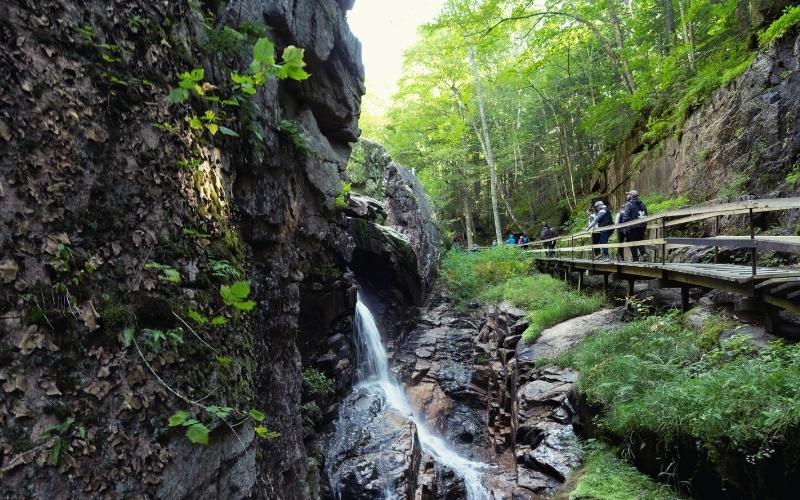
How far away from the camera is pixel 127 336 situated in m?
2.71

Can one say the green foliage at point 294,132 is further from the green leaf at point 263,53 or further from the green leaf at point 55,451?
the green leaf at point 55,451

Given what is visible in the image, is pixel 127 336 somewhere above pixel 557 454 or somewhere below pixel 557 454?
above

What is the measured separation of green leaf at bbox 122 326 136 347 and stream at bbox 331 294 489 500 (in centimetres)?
635

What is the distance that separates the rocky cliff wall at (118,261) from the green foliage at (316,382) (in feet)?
12.7

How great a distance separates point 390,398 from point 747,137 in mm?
10897

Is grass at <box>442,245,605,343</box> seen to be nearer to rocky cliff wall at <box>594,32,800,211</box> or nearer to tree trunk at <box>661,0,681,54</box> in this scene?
rocky cliff wall at <box>594,32,800,211</box>

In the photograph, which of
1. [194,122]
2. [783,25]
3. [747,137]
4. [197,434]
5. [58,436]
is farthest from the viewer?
[747,137]

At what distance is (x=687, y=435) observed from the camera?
4656mm

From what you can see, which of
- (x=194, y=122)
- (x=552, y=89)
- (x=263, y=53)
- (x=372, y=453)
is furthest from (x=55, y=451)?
(x=552, y=89)

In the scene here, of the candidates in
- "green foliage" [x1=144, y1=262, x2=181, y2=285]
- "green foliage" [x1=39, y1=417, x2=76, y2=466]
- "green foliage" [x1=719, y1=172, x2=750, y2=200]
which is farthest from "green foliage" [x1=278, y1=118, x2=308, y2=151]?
"green foliage" [x1=719, y1=172, x2=750, y2=200]

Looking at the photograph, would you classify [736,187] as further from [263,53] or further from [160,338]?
[160,338]

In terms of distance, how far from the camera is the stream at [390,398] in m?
8.48

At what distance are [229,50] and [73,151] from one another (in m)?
2.78

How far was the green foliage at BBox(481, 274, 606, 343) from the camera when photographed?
11289 millimetres
